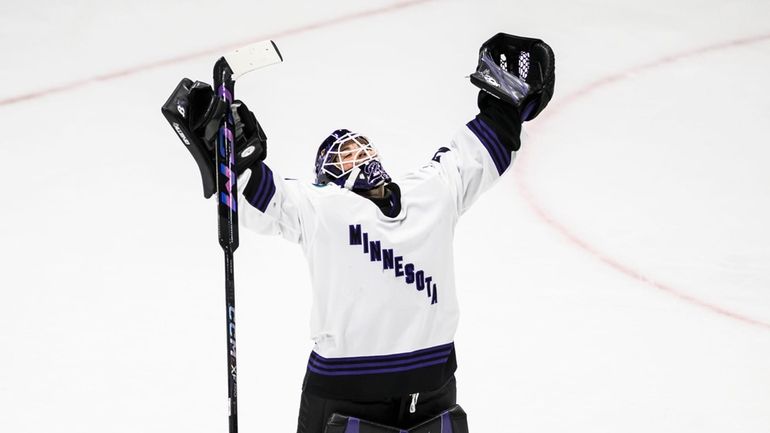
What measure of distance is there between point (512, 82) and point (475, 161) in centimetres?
21

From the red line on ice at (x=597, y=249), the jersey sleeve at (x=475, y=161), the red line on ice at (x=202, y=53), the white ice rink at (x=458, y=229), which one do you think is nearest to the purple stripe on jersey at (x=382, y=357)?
the jersey sleeve at (x=475, y=161)

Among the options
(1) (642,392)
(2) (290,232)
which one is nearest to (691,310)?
(1) (642,392)

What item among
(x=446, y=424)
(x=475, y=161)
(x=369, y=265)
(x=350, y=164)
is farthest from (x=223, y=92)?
(x=446, y=424)

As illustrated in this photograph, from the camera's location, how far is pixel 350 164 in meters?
2.84

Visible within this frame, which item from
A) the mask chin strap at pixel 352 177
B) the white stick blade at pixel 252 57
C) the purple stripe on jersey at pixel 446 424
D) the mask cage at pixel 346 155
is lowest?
the purple stripe on jersey at pixel 446 424

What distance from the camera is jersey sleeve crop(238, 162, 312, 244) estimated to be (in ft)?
8.76

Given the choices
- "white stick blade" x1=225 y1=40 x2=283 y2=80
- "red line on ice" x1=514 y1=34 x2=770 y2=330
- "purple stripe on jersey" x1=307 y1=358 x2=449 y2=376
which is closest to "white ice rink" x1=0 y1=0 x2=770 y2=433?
"red line on ice" x1=514 y1=34 x2=770 y2=330

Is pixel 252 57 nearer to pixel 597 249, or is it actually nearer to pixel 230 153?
pixel 230 153

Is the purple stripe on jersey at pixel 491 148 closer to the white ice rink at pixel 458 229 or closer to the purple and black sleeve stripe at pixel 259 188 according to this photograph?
the purple and black sleeve stripe at pixel 259 188

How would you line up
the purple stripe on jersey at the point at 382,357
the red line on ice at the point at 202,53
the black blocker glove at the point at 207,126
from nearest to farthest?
the black blocker glove at the point at 207,126 → the purple stripe on jersey at the point at 382,357 → the red line on ice at the point at 202,53

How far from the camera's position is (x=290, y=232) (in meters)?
2.78

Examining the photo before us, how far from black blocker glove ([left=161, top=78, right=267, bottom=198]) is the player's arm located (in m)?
0.50

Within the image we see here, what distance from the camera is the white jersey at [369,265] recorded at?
2.72 m

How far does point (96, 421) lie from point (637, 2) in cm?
431
